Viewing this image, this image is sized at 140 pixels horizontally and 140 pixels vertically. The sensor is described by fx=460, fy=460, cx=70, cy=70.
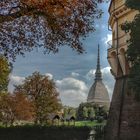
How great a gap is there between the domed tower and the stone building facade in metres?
84.2

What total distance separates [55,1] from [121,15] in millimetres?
26637

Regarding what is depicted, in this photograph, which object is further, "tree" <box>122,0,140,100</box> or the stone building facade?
the stone building facade

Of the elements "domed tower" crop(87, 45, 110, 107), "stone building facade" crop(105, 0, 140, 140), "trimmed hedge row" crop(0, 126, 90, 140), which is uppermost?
"domed tower" crop(87, 45, 110, 107)

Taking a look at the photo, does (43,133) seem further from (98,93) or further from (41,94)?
(98,93)

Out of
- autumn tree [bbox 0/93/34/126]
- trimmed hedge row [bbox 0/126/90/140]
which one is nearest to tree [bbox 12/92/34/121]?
autumn tree [bbox 0/93/34/126]

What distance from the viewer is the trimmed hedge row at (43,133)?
4100cm

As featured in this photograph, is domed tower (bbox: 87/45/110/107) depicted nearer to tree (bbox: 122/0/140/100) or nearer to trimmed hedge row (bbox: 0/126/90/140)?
trimmed hedge row (bbox: 0/126/90/140)

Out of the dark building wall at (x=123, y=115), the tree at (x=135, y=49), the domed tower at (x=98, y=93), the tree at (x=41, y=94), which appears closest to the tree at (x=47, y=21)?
the tree at (x=135, y=49)

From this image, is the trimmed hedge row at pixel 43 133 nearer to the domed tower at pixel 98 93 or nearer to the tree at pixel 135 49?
the tree at pixel 135 49

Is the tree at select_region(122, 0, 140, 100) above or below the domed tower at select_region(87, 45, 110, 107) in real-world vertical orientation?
below

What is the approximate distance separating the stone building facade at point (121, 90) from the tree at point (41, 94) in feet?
80.3

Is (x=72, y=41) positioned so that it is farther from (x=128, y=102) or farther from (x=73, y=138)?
(x=73, y=138)

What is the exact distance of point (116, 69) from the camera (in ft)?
145

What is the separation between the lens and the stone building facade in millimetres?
39969
